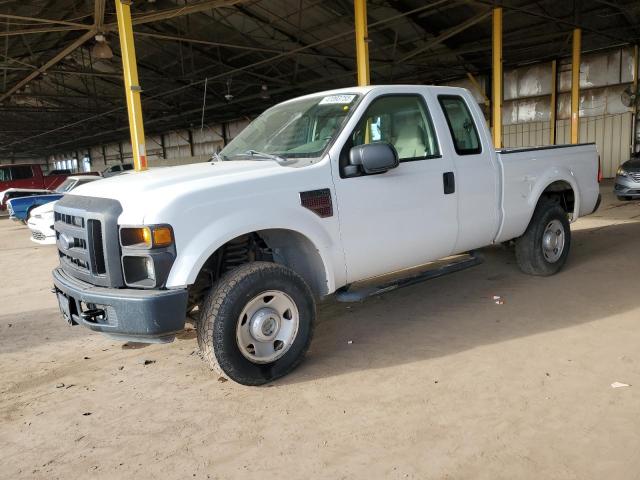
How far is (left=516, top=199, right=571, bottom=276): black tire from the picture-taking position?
5.30m

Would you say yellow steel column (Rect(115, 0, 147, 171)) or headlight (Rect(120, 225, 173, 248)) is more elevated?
yellow steel column (Rect(115, 0, 147, 171))

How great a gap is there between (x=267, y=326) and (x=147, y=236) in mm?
989

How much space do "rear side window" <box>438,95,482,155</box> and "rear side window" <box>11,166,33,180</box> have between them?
19033 mm

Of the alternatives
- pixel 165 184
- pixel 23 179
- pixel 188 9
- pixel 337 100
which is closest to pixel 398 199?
pixel 337 100

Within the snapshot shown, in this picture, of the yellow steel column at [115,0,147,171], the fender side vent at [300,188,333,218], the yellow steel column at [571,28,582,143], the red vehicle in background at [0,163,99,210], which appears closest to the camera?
the fender side vent at [300,188,333,218]

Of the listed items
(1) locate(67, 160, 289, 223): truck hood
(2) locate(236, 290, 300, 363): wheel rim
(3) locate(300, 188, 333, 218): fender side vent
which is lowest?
(2) locate(236, 290, 300, 363): wheel rim

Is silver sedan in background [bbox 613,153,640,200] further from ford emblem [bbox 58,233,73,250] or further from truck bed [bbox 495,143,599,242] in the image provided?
ford emblem [bbox 58,233,73,250]

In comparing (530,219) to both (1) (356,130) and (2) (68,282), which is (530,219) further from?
(2) (68,282)

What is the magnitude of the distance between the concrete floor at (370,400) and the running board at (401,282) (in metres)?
0.44

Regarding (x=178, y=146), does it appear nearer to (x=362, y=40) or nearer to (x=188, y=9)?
(x=188, y=9)

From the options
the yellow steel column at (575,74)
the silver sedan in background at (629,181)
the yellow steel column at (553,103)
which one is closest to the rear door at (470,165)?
the silver sedan in background at (629,181)

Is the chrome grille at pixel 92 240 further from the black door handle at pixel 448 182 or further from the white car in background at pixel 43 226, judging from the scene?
the white car in background at pixel 43 226

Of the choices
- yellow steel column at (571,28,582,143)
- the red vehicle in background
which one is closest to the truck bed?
yellow steel column at (571,28,582,143)

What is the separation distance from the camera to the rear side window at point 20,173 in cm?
1870
